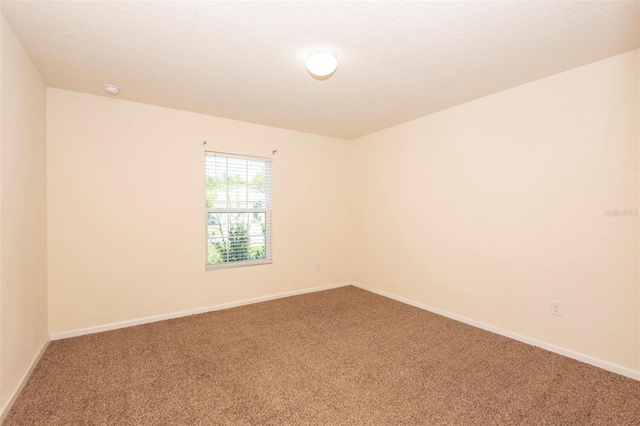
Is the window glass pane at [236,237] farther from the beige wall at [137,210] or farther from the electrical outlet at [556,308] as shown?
the electrical outlet at [556,308]

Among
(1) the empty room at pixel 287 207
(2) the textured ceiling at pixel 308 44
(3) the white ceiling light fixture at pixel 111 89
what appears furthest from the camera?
(3) the white ceiling light fixture at pixel 111 89

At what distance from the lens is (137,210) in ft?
10.6

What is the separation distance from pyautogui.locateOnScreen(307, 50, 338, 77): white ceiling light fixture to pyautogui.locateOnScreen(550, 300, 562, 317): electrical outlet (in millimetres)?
2636

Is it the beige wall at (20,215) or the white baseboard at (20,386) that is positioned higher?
the beige wall at (20,215)

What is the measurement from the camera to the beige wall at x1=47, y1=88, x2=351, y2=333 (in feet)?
9.52

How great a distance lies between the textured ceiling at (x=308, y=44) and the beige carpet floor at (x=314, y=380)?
2.32 meters

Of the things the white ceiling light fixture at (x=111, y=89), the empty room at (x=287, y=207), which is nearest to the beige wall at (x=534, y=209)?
the empty room at (x=287, y=207)

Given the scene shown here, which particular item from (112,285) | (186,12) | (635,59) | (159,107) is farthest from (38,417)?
(635,59)

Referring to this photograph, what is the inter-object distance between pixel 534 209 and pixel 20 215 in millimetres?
3996

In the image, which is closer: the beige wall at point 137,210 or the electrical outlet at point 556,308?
the electrical outlet at point 556,308

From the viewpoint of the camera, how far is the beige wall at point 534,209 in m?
2.26

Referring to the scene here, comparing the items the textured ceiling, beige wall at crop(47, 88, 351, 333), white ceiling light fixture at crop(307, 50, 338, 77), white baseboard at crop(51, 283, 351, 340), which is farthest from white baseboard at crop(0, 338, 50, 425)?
white ceiling light fixture at crop(307, 50, 338, 77)

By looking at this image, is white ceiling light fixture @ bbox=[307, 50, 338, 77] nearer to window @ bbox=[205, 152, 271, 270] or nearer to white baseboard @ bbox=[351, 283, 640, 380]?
window @ bbox=[205, 152, 271, 270]

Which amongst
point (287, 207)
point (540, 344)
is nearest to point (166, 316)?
point (287, 207)
